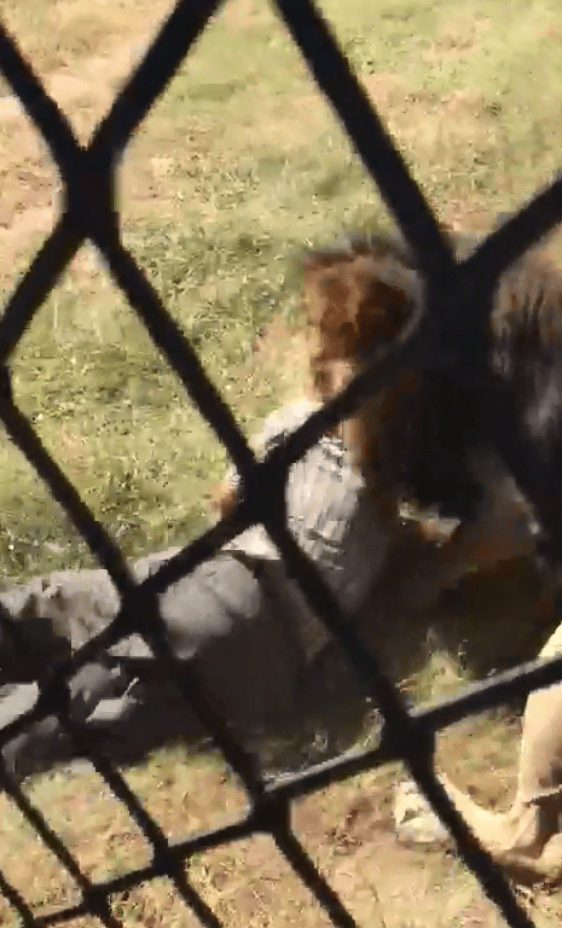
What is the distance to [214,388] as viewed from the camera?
2.69 feet

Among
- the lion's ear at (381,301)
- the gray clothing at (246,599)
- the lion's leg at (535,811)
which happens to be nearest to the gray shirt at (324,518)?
the gray clothing at (246,599)

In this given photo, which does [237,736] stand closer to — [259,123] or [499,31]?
[259,123]

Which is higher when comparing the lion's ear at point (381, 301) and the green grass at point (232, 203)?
the green grass at point (232, 203)

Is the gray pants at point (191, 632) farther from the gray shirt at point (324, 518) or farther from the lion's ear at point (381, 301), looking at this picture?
the lion's ear at point (381, 301)

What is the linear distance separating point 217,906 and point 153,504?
686 mm

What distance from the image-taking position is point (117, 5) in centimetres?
300

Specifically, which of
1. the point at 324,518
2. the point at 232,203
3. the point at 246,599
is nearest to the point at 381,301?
the point at 324,518

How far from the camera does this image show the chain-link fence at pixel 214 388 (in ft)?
1.92

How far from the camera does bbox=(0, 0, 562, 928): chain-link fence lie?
0.58m

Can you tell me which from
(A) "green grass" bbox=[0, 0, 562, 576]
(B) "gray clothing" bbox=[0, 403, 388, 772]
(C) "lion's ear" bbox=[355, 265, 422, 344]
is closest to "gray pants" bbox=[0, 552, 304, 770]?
(B) "gray clothing" bbox=[0, 403, 388, 772]

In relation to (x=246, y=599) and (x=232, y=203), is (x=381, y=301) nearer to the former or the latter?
(x=246, y=599)

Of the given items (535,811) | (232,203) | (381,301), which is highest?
(232,203)

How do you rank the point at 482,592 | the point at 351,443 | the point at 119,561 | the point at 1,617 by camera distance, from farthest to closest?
the point at 482,592, the point at 1,617, the point at 351,443, the point at 119,561

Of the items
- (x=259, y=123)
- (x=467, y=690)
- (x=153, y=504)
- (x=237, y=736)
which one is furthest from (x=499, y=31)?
(x=467, y=690)
